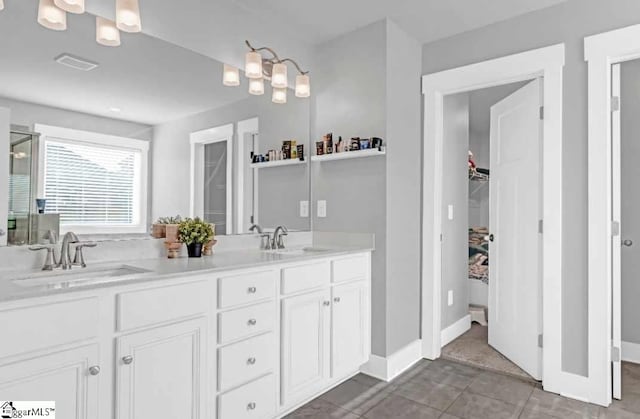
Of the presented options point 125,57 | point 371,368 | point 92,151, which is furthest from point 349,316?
point 125,57

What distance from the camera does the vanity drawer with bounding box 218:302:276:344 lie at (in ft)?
5.91

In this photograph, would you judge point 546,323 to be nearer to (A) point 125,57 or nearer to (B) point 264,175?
(B) point 264,175

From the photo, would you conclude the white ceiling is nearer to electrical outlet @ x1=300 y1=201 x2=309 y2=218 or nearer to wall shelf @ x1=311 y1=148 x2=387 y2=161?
wall shelf @ x1=311 y1=148 x2=387 y2=161

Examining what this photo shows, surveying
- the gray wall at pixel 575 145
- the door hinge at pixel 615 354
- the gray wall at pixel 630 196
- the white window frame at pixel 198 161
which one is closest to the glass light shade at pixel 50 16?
the white window frame at pixel 198 161

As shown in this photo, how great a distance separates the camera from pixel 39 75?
1.81 meters

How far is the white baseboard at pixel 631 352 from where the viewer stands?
9.96 ft

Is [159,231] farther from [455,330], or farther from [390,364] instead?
[455,330]

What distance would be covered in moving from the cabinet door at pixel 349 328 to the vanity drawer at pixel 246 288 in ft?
1.87

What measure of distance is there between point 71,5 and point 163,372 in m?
1.61

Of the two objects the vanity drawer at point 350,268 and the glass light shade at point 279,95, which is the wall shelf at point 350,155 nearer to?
the glass light shade at point 279,95

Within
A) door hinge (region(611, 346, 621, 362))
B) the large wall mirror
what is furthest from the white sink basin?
door hinge (region(611, 346, 621, 362))

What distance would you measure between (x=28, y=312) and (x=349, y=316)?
1.77m

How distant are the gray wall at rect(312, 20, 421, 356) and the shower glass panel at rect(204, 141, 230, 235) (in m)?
0.82

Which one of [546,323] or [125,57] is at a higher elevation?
[125,57]
